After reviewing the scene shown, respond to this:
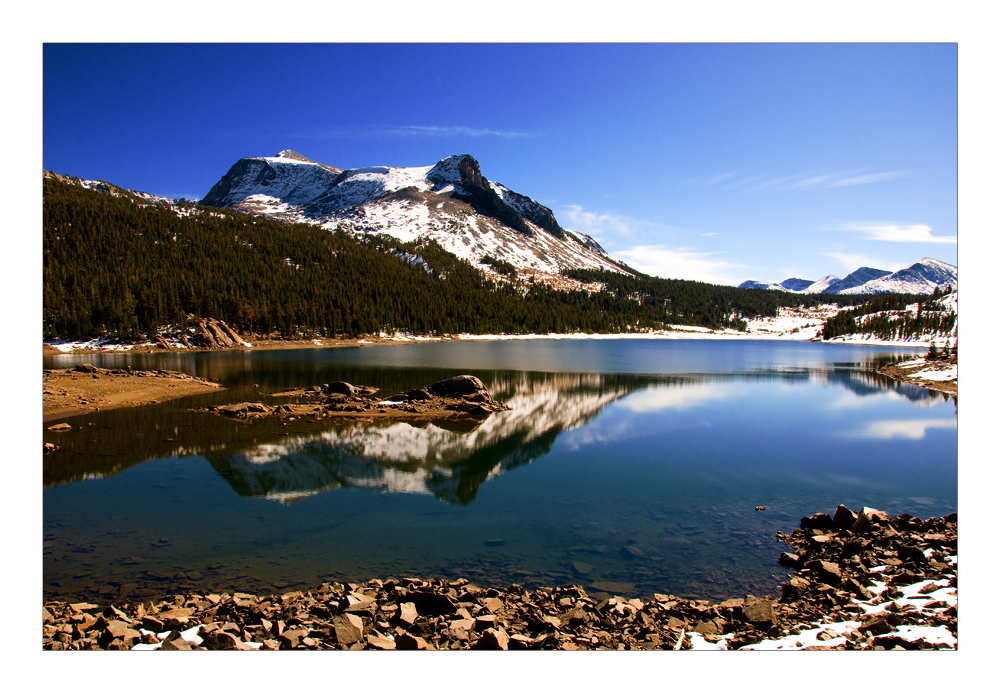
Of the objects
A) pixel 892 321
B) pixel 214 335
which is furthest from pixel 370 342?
pixel 892 321

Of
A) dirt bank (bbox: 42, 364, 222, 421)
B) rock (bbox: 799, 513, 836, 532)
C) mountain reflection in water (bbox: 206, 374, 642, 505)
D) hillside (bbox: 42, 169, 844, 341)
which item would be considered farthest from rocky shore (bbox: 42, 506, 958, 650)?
hillside (bbox: 42, 169, 844, 341)

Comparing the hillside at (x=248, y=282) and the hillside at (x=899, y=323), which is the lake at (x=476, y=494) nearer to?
the hillside at (x=248, y=282)

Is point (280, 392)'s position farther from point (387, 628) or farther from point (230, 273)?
point (230, 273)

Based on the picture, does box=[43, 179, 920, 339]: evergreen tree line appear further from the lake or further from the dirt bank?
the lake

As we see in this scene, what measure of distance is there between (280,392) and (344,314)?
8010cm

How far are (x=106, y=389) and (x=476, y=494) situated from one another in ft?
97.1

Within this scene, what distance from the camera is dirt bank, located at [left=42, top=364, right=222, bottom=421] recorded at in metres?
26.2

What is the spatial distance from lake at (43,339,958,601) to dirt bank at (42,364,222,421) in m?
2.16

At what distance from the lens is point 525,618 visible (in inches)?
300

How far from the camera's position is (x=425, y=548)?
1091 cm

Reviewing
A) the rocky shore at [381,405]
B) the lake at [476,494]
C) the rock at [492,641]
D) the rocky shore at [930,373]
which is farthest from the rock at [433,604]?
the rocky shore at [930,373]

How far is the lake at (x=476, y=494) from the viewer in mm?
9914

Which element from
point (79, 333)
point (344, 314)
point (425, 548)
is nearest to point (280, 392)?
point (425, 548)

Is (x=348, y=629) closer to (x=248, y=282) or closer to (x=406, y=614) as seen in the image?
(x=406, y=614)
